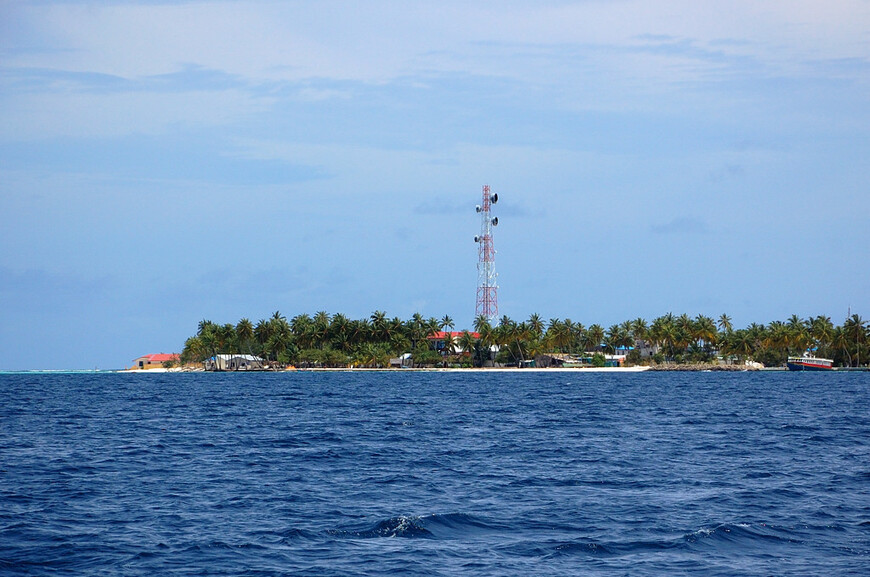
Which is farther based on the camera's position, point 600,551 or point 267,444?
point 267,444

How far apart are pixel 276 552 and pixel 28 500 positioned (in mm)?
→ 13372

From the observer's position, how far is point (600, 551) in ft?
85.6

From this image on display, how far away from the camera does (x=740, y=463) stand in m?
44.5

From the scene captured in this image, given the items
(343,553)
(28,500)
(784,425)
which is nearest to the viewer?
(343,553)

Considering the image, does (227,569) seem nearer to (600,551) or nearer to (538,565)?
(538,565)

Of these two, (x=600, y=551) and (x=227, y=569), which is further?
(x=600, y=551)

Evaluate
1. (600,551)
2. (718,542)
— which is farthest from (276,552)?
(718,542)

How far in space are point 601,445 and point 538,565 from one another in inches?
1161

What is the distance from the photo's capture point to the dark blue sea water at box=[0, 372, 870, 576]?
25.2 metres

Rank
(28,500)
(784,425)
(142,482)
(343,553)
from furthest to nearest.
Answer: (784,425) < (142,482) < (28,500) < (343,553)

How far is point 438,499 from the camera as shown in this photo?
34.3m

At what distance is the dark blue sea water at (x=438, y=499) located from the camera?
82.8 feet

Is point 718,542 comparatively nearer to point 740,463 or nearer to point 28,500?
point 740,463

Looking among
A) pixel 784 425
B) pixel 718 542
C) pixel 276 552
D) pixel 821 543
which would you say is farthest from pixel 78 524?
pixel 784 425
